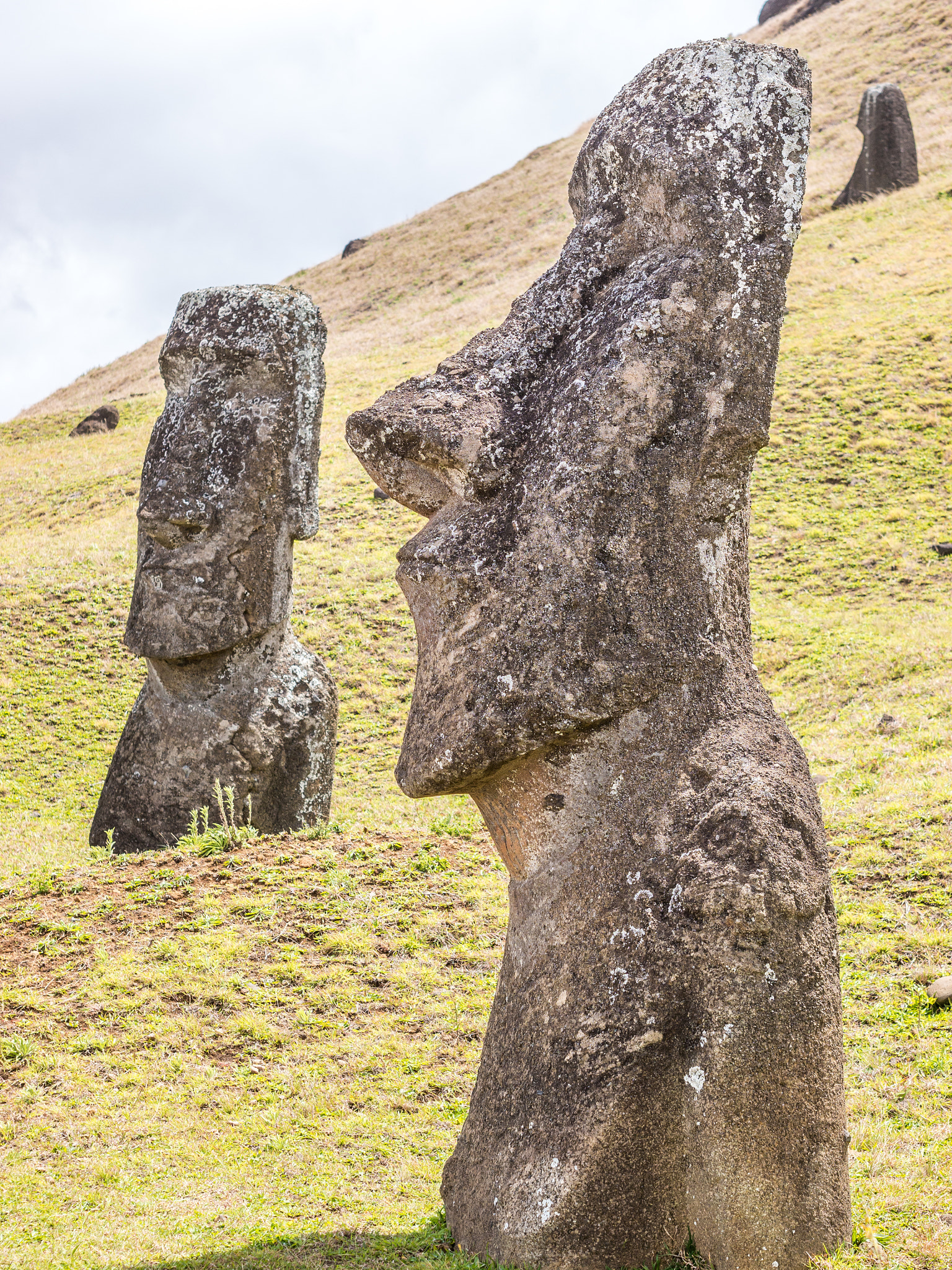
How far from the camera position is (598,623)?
12.1 ft

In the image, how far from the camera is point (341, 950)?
7098mm

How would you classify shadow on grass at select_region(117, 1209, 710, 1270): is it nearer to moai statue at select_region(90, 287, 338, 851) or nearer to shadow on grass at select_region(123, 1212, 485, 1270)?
shadow on grass at select_region(123, 1212, 485, 1270)

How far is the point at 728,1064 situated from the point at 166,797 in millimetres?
6341

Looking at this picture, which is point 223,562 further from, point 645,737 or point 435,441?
point 645,737

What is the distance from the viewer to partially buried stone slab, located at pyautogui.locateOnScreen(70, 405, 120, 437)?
30188mm

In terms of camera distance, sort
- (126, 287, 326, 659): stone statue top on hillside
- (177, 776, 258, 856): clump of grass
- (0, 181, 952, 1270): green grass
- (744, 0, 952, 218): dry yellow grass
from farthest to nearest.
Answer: (744, 0, 952, 218): dry yellow grass, (126, 287, 326, 659): stone statue top on hillside, (177, 776, 258, 856): clump of grass, (0, 181, 952, 1270): green grass

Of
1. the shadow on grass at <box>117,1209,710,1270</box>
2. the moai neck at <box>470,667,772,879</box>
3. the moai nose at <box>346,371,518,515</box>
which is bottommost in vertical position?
the shadow on grass at <box>117,1209,710,1270</box>

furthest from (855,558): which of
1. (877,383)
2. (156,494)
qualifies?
(156,494)

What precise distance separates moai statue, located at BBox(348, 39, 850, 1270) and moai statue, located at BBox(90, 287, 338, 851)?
5029 mm

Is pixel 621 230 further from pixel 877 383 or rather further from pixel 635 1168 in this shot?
pixel 877 383

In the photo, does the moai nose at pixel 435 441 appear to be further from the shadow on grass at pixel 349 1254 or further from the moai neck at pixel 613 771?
the shadow on grass at pixel 349 1254

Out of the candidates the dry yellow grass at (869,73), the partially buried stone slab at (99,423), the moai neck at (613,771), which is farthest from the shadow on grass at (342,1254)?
the dry yellow grass at (869,73)

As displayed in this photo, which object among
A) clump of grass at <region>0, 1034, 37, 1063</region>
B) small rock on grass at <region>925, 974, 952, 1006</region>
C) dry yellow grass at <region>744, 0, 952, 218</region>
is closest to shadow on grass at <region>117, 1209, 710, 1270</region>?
clump of grass at <region>0, 1034, 37, 1063</region>

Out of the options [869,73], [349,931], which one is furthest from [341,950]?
[869,73]
